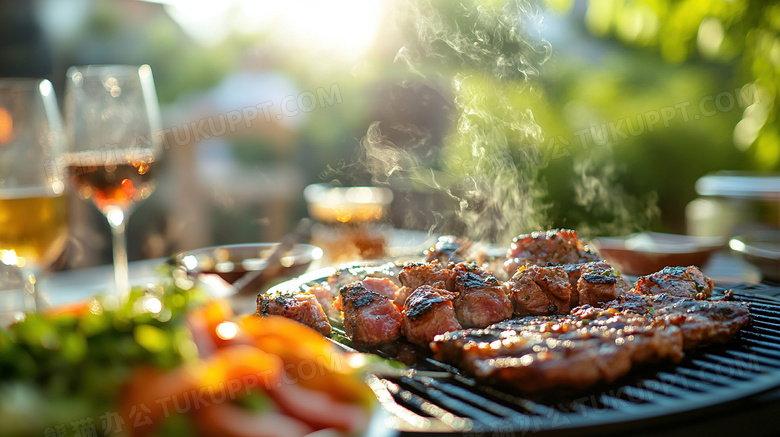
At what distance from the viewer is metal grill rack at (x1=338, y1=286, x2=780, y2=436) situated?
4.26 ft

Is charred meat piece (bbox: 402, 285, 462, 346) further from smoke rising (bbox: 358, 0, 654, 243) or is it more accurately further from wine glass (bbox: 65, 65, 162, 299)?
smoke rising (bbox: 358, 0, 654, 243)

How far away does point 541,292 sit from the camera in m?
2.26

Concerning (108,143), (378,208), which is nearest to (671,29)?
(378,208)

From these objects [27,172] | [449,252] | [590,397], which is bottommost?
[590,397]

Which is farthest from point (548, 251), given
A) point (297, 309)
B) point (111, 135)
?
point (111, 135)

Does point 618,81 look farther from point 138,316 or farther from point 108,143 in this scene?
point 138,316

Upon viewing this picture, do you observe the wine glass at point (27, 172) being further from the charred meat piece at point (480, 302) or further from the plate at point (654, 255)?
the plate at point (654, 255)

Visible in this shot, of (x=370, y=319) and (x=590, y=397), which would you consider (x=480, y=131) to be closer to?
(x=370, y=319)

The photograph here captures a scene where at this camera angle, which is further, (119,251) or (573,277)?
(119,251)

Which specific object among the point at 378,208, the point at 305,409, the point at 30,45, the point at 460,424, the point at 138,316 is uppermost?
the point at 30,45

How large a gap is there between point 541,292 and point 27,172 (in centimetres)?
217

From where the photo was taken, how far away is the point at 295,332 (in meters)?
1.40

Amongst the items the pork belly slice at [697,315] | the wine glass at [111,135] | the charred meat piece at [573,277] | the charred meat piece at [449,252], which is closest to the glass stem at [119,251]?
the wine glass at [111,135]

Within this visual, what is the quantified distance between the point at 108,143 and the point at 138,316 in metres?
1.98
